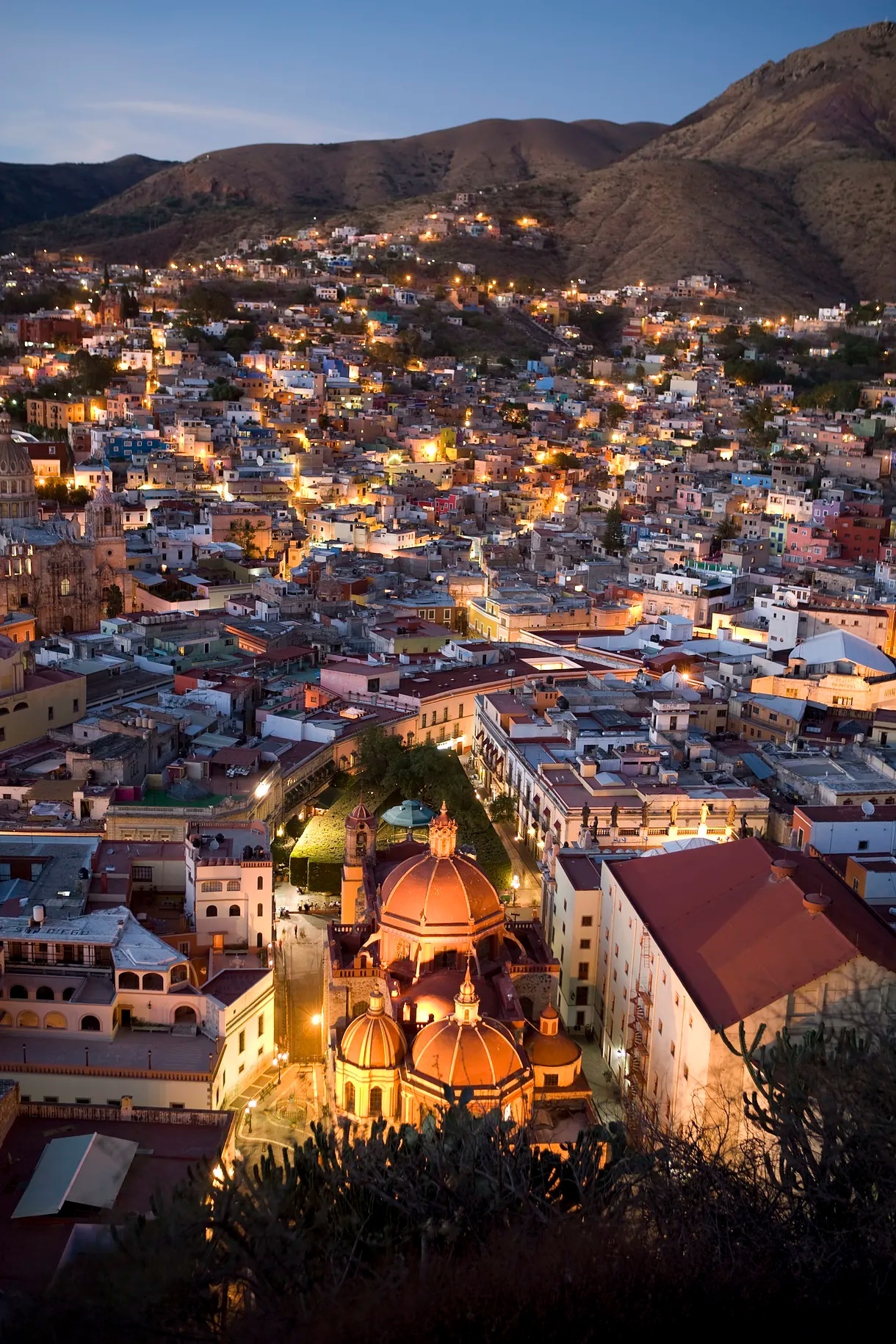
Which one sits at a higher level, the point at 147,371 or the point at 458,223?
the point at 458,223

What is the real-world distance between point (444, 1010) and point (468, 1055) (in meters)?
1.26

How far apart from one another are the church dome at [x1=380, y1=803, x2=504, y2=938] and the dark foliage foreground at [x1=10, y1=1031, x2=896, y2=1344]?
3906 mm

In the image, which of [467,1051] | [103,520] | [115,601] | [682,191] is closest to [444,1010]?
[467,1051]

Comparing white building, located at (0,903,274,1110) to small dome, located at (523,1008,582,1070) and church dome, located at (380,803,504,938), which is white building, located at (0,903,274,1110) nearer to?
church dome, located at (380,803,504,938)

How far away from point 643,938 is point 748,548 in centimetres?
3024

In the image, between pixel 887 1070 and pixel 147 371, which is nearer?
pixel 887 1070

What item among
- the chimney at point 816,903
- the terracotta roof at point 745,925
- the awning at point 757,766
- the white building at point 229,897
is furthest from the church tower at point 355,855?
the awning at point 757,766

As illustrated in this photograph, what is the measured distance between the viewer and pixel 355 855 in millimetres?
20547

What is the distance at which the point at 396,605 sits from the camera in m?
40.7

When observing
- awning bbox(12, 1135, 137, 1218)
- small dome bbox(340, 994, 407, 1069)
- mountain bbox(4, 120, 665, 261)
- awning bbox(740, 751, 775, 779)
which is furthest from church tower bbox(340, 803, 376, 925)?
mountain bbox(4, 120, 665, 261)

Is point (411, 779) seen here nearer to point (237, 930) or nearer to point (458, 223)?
point (237, 930)

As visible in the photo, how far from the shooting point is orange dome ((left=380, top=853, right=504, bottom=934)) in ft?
56.8

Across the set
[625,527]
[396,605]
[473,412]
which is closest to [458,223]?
[473,412]

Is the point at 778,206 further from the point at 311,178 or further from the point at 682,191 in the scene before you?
the point at 311,178
